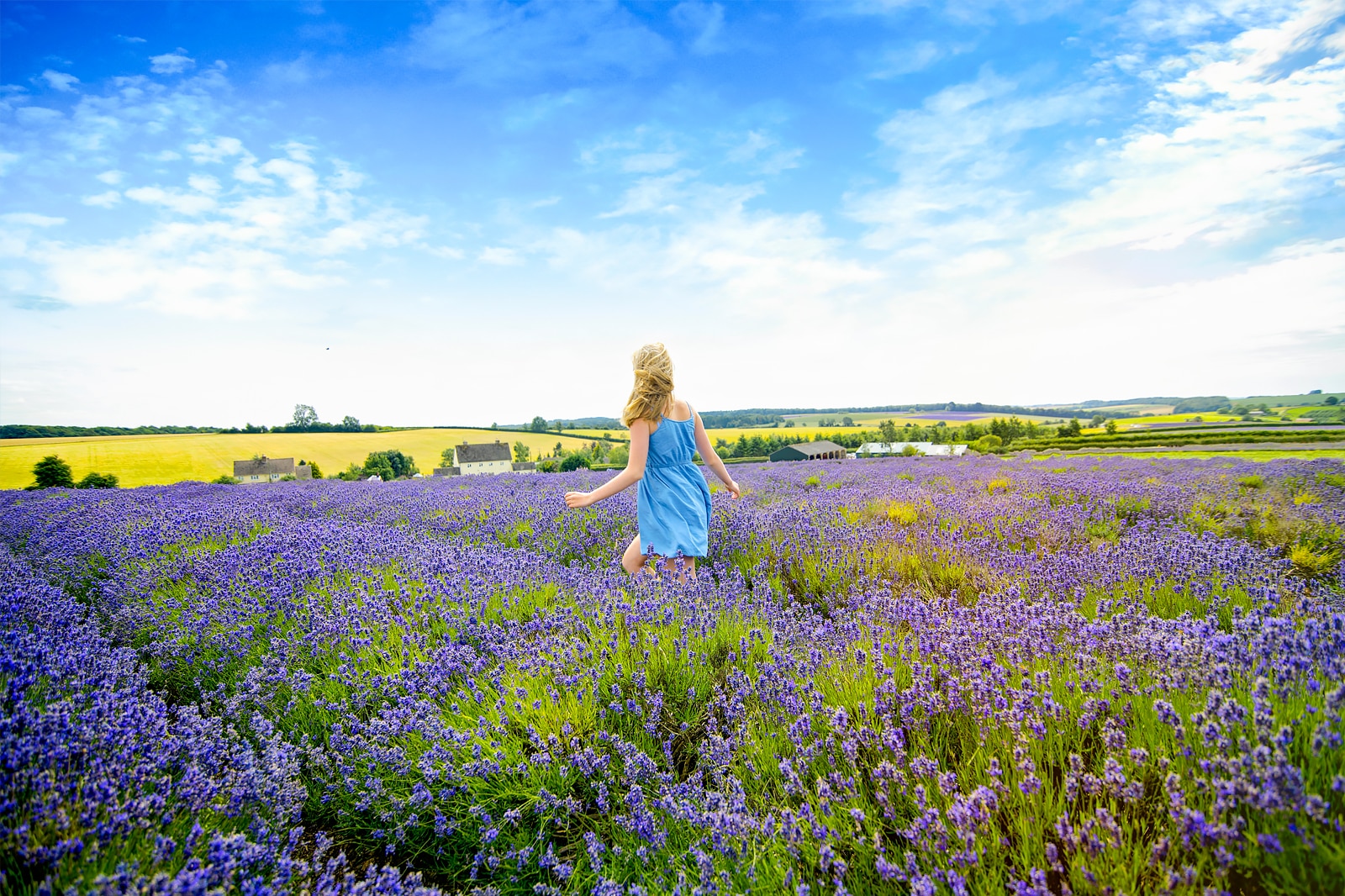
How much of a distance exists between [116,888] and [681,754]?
5.71 ft

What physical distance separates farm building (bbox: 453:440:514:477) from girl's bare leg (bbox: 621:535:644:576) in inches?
1838

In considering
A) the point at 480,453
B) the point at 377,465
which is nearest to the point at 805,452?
the point at 377,465

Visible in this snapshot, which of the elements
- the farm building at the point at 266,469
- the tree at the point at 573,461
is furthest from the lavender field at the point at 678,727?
the farm building at the point at 266,469

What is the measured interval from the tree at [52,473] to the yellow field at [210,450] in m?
0.24

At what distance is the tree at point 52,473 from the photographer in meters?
16.5

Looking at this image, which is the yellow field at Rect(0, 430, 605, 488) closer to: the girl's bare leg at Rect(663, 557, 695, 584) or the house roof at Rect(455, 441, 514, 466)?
the house roof at Rect(455, 441, 514, 466)

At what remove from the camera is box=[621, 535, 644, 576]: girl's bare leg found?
13.1 feet

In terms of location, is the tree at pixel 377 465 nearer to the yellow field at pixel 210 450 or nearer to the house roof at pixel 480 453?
the yellow field at pixel 210 450

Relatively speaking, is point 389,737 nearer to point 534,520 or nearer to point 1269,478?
point 534,520

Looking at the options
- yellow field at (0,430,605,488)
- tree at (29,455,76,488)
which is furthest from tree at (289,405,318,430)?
tree at (29,455,76,488)

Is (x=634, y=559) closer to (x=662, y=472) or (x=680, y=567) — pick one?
(x=680, y=567)

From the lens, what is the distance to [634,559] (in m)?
3.99

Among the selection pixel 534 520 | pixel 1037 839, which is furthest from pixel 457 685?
pixel 534 520

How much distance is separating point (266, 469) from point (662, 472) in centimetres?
3619
